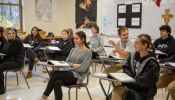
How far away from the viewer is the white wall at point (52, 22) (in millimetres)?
7828

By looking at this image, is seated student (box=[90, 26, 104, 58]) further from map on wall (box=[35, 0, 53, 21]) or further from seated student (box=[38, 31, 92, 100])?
map on wall (box=[35, 0, 53, 21])

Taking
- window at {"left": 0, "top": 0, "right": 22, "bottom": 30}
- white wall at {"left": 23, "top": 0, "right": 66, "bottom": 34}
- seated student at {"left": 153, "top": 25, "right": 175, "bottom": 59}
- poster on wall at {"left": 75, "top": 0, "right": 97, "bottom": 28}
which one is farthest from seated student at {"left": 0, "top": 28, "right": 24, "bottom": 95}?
poster on wall at {"left": 75, "top": 0, "right": 97, "bottom": 28}

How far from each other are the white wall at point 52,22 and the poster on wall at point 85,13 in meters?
0.65

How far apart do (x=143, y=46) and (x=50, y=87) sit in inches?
54.2

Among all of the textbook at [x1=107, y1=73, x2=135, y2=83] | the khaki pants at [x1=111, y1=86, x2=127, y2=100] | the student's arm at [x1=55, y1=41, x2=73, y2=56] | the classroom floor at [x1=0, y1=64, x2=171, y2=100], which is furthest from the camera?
the student's arm at [x1=55, y1=41, x2=73, y2=56]

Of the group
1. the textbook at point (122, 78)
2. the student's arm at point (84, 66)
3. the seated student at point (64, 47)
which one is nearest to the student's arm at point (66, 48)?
the seated student at point (64, 47)

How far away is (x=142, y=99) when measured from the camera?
2451 millimetres

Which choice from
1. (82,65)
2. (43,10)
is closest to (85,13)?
(43,10)

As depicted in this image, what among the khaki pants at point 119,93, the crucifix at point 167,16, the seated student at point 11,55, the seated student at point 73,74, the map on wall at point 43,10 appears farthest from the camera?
the map on wall at point 43,10

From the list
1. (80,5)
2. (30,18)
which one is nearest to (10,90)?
(30,18)

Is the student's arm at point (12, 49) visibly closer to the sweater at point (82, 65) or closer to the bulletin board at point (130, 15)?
the sweater at point (82, 65)

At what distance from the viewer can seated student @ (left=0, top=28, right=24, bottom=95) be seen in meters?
4.26

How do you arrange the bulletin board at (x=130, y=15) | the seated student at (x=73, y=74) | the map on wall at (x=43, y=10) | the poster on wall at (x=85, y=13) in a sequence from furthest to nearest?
the map on wall at (x=43, y=10)
the poster on wall at (x=85, y=13)
the bulletin board at (x=130, y=15)
the seated student at (x=73, y=74)

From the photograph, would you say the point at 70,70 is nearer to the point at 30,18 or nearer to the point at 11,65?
the point at 11,65
